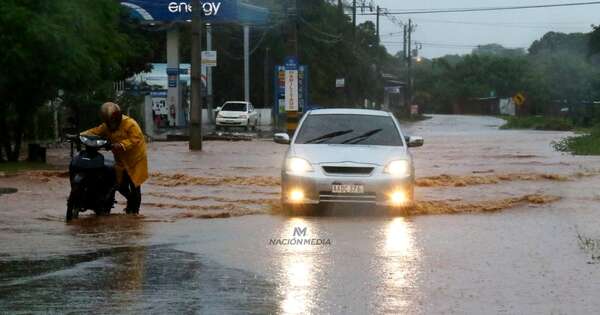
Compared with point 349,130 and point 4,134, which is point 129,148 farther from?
point 4,134

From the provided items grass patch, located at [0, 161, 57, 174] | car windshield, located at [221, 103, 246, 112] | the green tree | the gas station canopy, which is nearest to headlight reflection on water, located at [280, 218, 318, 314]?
the green tree

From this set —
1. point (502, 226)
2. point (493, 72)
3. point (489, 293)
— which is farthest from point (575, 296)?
point (493, 72)

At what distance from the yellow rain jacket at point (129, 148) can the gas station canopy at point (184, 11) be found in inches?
1420

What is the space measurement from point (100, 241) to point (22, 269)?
2.02 meters

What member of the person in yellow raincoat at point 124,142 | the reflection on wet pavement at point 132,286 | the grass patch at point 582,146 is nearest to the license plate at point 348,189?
the person in yellow raincoat at point 124,142

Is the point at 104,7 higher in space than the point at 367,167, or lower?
higher

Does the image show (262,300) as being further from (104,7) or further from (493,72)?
(493,72)

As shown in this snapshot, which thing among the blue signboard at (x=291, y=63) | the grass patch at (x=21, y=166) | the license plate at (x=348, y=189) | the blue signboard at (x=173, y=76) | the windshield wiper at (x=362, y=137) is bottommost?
the grass patch at (x=21, y=166)

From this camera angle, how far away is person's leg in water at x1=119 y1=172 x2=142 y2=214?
13961 mm

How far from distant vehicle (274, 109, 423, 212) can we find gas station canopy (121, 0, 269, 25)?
34.8 metres

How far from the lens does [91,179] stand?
13461mm

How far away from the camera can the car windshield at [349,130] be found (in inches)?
596

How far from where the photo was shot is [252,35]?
78625 millimetres

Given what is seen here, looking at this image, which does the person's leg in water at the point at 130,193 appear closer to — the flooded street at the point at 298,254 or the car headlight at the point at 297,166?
the flooded street at the point at 298,254
